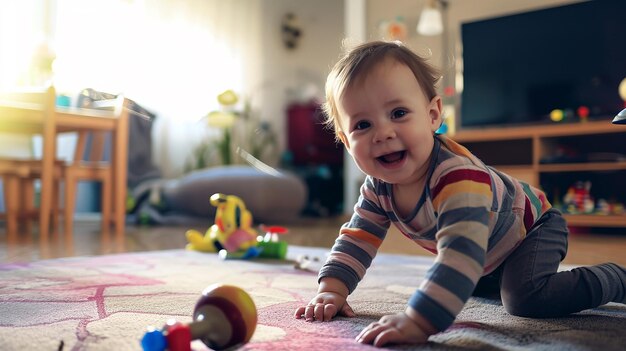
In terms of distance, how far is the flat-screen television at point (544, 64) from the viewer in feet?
9.68

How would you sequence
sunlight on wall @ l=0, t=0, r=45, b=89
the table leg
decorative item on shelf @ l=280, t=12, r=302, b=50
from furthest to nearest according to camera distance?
decorative item on shelf @ l=280, t=12, r=302, b=50 → sunlight on wall @ l=0, t=0, r=45, b=89 → the table leg

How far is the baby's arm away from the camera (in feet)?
2.75

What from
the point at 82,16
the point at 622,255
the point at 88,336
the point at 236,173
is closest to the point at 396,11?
the point at 236,173

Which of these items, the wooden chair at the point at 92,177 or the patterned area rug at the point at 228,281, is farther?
the wooden chair at the point at 92,177

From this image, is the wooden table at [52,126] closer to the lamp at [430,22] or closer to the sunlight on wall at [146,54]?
the sunlight on wall at [146,54]

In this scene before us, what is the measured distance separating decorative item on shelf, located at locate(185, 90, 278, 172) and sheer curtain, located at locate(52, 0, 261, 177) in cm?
12

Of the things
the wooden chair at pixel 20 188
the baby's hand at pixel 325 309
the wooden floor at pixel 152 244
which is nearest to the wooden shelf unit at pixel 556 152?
the wooden floor at pixel 152 244

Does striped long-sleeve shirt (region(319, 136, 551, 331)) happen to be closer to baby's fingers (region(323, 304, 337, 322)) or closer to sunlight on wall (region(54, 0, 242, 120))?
baby's fingers (region(323, 304, 337, 322))

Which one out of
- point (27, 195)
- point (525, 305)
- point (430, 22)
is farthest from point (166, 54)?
point (525, 305)

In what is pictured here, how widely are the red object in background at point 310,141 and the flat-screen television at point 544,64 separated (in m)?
1.71

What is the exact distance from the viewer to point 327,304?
85cm

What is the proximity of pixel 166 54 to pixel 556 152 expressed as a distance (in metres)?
2.81

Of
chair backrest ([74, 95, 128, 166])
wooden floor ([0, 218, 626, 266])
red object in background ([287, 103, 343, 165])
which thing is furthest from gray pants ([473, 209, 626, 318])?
red object in background ([287, 103, 343, 165])

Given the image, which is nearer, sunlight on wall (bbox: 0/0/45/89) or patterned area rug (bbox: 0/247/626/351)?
patterned area rug (bbox: 0/247/626/351)
